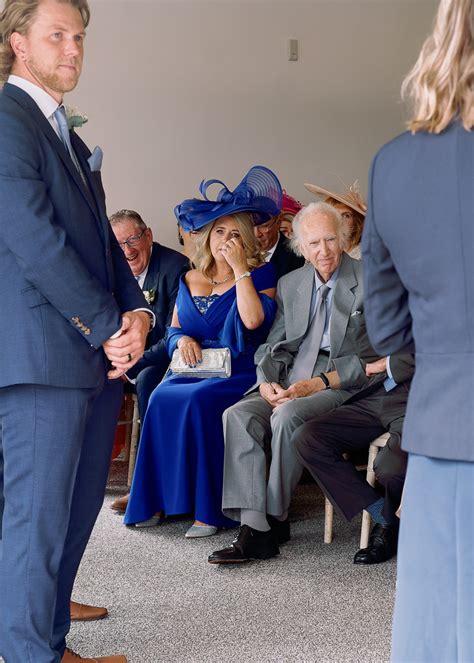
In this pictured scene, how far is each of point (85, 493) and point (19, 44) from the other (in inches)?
45.8

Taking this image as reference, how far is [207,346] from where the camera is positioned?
434 centimetres

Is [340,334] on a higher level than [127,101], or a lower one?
lower

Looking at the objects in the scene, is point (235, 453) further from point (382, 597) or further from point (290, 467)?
point (382, 597)

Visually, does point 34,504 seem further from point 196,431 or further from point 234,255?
point 234,255

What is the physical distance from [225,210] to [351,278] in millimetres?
709

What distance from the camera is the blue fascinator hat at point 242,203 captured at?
4.28 metres

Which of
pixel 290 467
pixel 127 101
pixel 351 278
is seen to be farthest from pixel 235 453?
pixel 127 101

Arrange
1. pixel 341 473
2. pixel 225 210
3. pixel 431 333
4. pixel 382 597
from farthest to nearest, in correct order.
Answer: pixel 225 210, pixel 341 473, pixel 382 597, pixel 431 333

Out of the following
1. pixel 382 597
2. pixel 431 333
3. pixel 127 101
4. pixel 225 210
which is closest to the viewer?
pixel 431 333

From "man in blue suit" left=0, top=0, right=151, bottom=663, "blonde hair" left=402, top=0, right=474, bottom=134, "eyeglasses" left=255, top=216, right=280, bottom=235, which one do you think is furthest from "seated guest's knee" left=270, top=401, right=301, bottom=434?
"blonde hair" left=402, top=0, right=474, bottom=134

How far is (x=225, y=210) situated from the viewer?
426 cm

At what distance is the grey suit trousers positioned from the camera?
3.72m

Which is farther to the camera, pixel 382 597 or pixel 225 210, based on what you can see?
pixel 225 210

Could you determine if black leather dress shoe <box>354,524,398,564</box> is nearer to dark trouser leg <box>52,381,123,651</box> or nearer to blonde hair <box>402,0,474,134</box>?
dark trouser leg <box>52,381,123,651</box>
